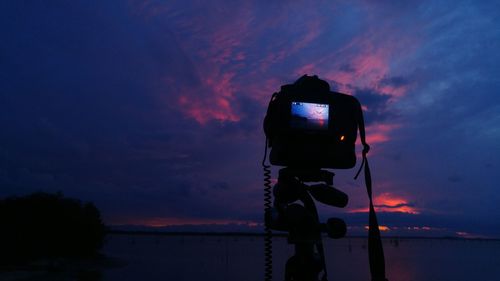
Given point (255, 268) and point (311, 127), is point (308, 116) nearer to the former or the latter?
point (311, 127)

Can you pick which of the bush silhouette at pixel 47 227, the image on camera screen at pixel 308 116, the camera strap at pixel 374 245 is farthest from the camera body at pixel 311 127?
the bush silhouette at pixel 47 227

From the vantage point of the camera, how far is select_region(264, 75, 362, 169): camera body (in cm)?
189

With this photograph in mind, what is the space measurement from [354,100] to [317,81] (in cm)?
21

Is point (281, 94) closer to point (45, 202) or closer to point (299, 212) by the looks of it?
point (299, 212)

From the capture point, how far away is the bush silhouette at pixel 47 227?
29191 millimetres

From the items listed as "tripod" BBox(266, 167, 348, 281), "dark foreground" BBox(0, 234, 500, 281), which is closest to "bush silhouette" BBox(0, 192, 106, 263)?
"dark foreground" BBox(0, 234, 500, 281)

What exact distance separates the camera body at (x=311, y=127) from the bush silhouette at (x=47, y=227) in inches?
1189

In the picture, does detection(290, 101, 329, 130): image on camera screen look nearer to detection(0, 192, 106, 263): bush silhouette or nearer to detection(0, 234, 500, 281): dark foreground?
detection(0, 234, 500, 281): dark foreground

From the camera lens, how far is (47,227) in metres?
33.6

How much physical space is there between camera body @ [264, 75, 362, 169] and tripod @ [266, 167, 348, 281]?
0.24ft

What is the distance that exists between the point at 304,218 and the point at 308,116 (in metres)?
0.45

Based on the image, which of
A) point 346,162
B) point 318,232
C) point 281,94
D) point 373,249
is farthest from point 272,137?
point 373,249

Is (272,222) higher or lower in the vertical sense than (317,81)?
lower

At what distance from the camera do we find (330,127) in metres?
1.92
